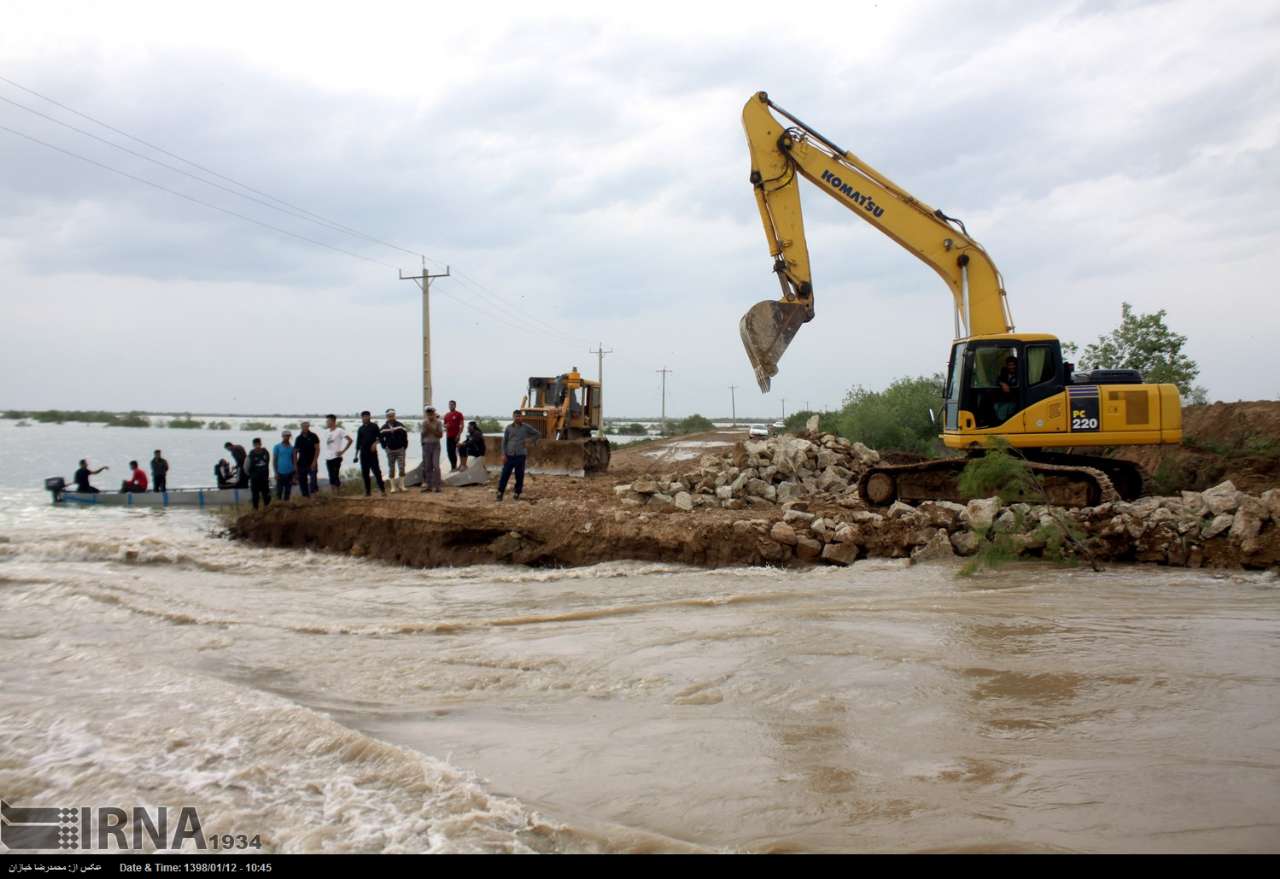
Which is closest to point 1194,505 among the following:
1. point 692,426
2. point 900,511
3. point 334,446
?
point 900,511

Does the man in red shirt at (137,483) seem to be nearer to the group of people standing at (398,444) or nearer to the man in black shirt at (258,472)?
the man in black shirt at (258,472)

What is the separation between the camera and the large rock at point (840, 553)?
11445mm

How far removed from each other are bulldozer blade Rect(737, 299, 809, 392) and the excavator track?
217 cm

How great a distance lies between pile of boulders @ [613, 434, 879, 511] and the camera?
14422 mm

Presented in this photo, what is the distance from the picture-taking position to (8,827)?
13.6 feet

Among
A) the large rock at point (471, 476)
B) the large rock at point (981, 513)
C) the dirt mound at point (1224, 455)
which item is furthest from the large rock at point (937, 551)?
the large rock at point (471, 476)

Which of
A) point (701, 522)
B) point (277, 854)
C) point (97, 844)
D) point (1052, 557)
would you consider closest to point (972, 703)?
point (277, 854)

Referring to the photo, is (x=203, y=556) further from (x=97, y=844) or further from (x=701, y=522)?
(x=97, y=844)

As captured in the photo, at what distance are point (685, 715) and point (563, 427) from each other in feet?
58.0

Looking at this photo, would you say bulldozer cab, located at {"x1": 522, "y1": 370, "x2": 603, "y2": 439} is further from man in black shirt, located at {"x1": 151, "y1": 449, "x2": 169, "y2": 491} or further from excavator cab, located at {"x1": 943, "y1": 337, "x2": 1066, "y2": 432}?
excavator cab, located at {"x1": 943, "y1": 337, "x2": 1066, "y2": 432}

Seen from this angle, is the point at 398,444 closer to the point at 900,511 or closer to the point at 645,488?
the point at 645,488

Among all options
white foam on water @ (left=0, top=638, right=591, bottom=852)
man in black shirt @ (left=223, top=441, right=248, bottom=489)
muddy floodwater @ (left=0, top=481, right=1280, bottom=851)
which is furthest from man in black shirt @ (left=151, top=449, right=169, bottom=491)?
white foam on water @ (left=0, top=638, right=591, bottom=852)
